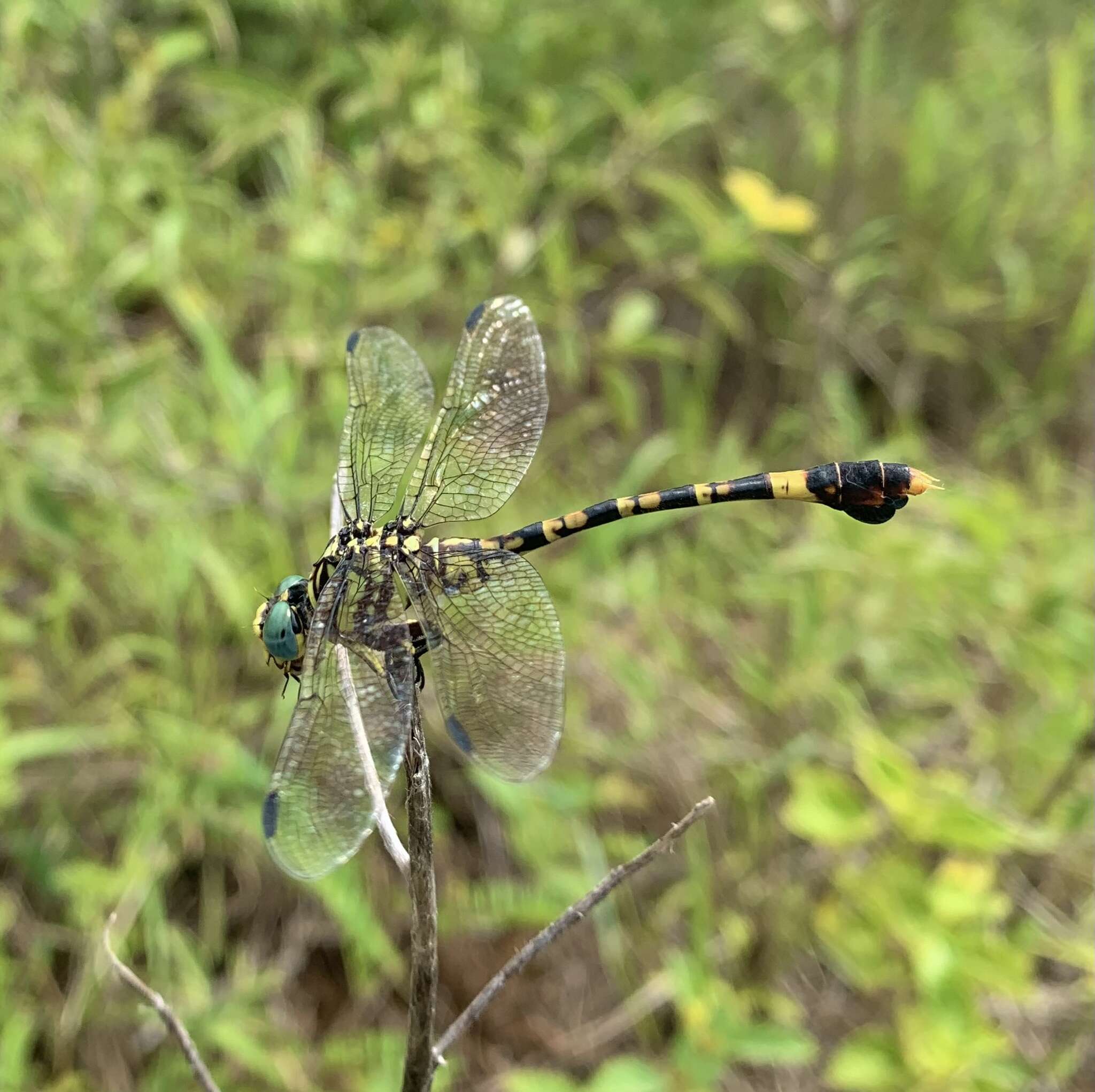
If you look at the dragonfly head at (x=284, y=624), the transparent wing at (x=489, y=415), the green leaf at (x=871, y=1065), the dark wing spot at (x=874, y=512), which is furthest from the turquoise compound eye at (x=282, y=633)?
the green leaf at (x=871, y=1065)

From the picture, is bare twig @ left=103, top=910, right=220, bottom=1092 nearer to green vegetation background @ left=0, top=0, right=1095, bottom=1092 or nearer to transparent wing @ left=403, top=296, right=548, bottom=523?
transparent wing @ left=403, top=296, right=548, bottom=523

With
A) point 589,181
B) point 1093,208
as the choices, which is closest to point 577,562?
point 589,181

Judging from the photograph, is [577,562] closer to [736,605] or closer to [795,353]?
[736,605]

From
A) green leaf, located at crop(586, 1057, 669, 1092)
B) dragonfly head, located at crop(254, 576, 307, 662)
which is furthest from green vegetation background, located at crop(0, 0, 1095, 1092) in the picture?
dragonfly head, located at crop(254, 576, 307, 662)

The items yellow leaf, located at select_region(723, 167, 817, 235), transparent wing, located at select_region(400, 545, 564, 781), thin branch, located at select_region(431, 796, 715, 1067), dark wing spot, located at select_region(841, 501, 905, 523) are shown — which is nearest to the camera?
thin branch, located at select_region(431, 796, 715, 1067)

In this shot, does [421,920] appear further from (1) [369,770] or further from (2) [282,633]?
(2) [282,633]

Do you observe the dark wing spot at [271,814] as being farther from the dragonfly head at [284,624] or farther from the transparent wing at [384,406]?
the transparent wing at [384,406]
